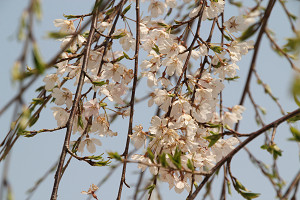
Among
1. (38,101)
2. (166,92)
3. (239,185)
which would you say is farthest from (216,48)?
(38,101)

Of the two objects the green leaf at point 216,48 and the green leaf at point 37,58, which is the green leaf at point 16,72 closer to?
the green leaf at point 37,58

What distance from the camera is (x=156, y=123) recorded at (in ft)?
4.39

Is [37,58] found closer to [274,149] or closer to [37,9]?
[37,9]

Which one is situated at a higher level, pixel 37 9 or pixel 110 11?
pixel 110 11

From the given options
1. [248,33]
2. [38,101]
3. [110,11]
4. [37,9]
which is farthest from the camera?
[110,11]

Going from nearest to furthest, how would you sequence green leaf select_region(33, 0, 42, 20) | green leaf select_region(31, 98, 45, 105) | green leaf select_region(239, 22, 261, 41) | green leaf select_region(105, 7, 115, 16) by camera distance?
1. green leaf select_region(33, 0, 42, 20)
2. green leaf select_region(239, 22, 261, 41)
3. green leaf select_region(31, 98, 45, 105)
4. green leaf select_region(105, 7, 115, 16)

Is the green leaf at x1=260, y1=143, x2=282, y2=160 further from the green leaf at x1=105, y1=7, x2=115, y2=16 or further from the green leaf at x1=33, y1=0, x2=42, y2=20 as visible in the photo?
the green leaf at x1=105, y1=7, x2=115, y2=16

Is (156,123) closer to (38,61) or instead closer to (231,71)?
(231,71)

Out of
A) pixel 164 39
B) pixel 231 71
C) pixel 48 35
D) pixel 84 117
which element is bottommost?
pixel 48 35

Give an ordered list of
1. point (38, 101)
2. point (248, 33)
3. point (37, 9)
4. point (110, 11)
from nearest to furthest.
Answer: point (37, 9), point (248, 33), point (38, 101), point (110, 11)

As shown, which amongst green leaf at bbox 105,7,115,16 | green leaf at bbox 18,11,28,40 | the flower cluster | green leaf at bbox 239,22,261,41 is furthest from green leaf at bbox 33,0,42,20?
green leaf at bbox 105,7,115,16

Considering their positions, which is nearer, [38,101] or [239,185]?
[239,185]

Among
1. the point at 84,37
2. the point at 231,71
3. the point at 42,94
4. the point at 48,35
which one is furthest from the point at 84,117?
the point at 48,35

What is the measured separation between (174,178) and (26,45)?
0.88m
